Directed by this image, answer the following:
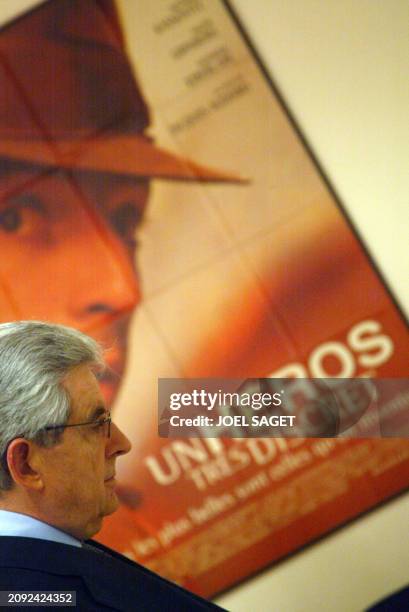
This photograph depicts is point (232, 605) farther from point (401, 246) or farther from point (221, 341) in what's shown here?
point (401, 246)

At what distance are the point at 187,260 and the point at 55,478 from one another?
117 cm

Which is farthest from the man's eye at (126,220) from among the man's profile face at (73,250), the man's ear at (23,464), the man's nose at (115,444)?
the man's ear at (23,464)

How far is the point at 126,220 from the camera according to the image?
252 centimetres

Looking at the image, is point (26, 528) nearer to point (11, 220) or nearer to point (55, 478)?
point (55, 478)

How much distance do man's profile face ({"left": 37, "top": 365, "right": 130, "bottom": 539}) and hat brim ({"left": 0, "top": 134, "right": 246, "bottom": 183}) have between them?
1160 millimetres

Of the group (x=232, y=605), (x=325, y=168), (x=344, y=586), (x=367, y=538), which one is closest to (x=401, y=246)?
(x=325, y=168)

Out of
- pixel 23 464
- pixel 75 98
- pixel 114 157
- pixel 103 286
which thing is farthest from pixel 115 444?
pixel 75 98

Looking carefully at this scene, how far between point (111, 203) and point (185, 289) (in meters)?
0.37

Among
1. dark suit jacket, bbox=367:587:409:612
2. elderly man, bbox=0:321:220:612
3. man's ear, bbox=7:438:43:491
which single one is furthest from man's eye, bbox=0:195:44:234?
dark suit jacket, bbox=367:587:409:612

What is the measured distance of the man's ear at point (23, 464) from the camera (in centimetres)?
141

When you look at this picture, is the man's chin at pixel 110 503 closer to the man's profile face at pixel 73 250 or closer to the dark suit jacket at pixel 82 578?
the dark suit jacket at pixel 82 578

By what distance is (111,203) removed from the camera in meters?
2.53

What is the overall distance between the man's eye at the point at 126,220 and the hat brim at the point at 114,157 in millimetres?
109

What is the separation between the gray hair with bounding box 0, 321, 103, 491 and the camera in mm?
1399
